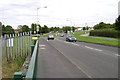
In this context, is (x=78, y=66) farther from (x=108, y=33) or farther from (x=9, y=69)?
(x=108, y=33)

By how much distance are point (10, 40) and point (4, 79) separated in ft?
16.6

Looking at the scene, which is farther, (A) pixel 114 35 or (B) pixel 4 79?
(A) pixel 114 35

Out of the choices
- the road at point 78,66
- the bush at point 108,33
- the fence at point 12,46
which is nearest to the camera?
the road at point 78,66

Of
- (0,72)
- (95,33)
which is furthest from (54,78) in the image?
(95,33)

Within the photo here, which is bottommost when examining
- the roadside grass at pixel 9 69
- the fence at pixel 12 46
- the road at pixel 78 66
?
the road at pixel 78 66

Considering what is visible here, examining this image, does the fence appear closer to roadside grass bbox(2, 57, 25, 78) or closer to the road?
roadside grass bbox(2, 57, 25, 78)

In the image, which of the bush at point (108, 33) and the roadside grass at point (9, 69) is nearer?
the roadside grass at point (9, 69)

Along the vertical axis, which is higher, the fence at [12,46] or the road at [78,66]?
the fence at [12,46]

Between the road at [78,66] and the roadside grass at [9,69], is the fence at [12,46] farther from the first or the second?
the road at [78,66]

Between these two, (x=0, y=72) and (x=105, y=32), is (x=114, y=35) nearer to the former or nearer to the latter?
(x=105, y=32)

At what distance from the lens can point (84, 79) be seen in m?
6.65

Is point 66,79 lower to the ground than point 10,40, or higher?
lower

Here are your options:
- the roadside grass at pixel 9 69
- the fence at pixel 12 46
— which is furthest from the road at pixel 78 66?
the fence at pixel 12 46

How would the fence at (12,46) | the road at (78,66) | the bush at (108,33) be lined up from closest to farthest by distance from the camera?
the road at (78,66)
the fence at (12,46)
the bush at (108,33)
